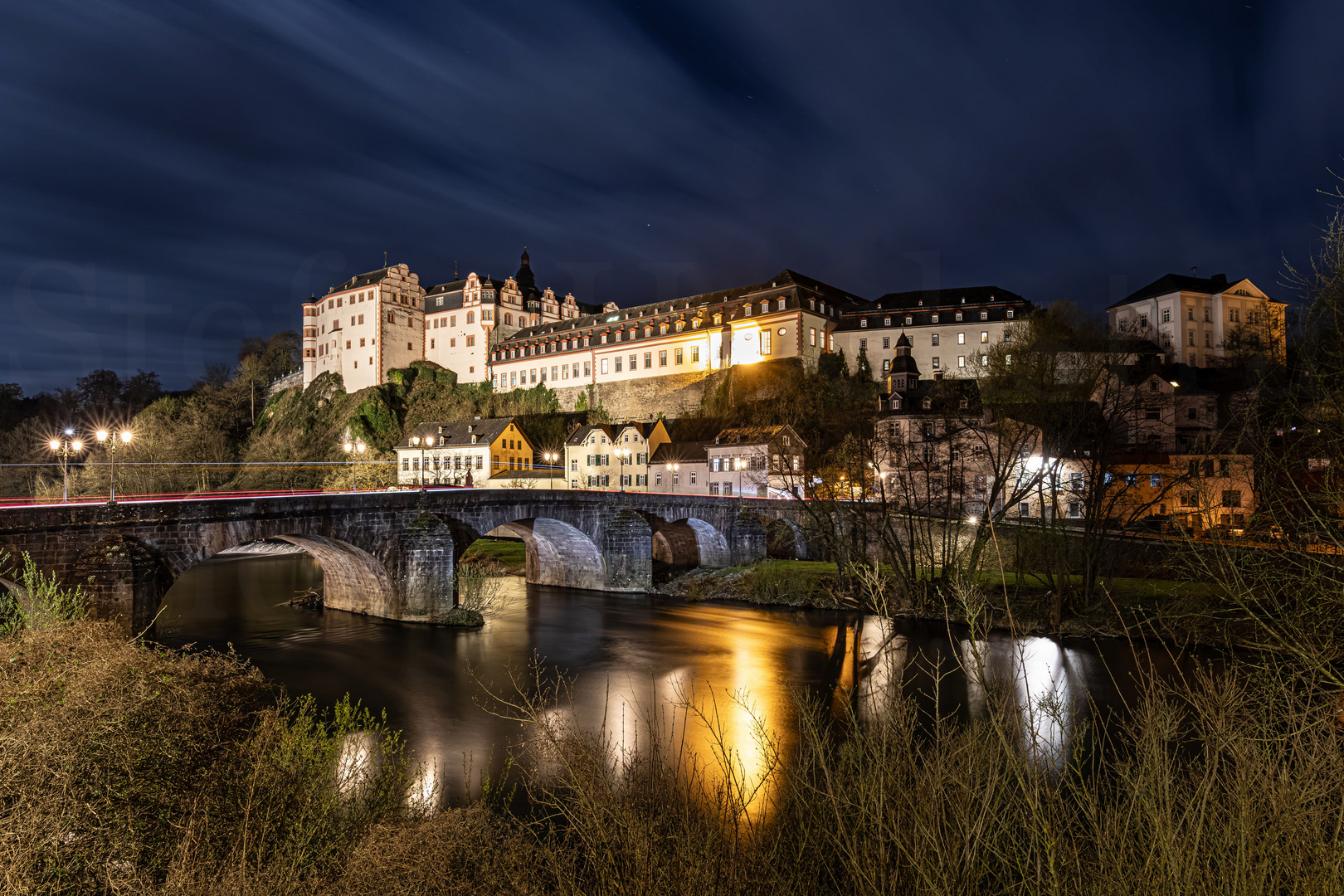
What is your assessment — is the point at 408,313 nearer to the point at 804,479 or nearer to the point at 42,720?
the point at 804,479

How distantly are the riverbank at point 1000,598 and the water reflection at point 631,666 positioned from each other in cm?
89

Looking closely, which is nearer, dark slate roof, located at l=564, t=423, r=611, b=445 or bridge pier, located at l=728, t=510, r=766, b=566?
bridge pier, located at l=728, t=510, r=766, b=566

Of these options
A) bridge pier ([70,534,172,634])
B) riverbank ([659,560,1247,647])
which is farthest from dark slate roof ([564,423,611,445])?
bridge pier ([70,534,172,634])

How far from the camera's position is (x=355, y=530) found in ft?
76.4

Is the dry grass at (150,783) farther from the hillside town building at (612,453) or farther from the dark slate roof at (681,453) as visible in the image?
the hillside town building at (612,453)

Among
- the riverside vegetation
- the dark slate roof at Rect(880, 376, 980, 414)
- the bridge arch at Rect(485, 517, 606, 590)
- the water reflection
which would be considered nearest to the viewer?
the riverside vegetation

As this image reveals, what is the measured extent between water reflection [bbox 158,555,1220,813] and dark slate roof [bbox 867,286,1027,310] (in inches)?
1531

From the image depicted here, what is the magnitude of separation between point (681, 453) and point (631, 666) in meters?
33.3

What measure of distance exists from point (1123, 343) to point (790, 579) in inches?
998

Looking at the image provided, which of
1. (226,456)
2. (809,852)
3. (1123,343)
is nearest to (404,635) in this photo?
(809,852)

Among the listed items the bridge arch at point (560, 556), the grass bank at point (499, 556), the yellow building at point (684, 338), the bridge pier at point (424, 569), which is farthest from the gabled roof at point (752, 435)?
the bridge pier at point (424, 569)

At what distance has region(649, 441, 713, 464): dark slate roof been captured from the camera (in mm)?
53375

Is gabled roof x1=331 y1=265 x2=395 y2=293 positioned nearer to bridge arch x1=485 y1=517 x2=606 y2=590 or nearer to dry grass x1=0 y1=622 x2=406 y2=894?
bridge arch x1=485 y1=517 x2=606 y2=590

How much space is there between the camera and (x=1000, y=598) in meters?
28.2
